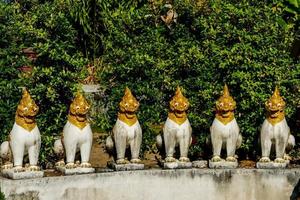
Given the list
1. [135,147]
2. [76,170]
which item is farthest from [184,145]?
[76,170]

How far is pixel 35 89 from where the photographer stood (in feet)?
37.0

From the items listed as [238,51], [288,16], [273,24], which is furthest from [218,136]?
[288,16]

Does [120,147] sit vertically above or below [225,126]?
below

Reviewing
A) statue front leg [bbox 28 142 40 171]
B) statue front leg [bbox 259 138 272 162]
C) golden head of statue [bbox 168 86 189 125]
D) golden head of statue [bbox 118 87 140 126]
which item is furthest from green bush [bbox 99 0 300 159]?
statue front leg [bbox 28 142 40 171]

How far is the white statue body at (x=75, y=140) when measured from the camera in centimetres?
814

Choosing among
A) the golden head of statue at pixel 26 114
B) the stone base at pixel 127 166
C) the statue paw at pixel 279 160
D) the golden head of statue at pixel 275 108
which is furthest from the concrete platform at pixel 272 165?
the golden head of statue at pixel 26 114

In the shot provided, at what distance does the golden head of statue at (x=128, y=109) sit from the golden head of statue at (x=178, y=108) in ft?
1.60

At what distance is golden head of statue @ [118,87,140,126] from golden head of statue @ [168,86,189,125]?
0.49 m

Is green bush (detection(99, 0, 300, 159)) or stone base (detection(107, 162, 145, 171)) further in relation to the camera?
green bush (detection(99, 0, 300, 159))

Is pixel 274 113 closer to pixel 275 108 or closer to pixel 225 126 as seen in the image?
pixel 275 108

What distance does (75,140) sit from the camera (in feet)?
26.7

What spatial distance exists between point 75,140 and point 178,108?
139cm

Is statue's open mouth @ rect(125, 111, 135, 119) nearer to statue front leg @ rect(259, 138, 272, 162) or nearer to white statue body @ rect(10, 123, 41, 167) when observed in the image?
white statue body @ rect(10, 123, 41, 167)

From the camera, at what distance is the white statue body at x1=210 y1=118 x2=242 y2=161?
28.4ft
